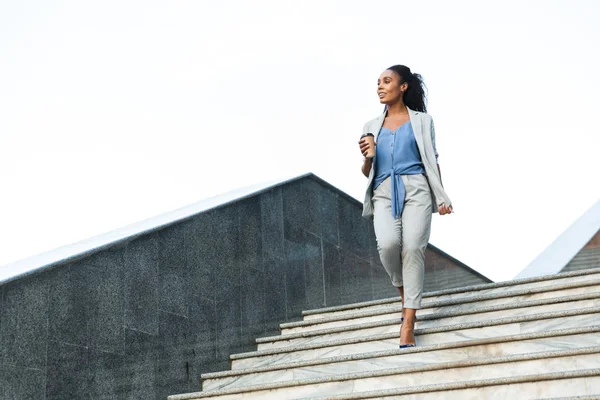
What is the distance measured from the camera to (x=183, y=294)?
6.75 meters

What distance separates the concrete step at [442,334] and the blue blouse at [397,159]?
0.82m

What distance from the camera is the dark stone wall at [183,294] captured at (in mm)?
5289

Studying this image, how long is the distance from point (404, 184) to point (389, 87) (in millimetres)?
712

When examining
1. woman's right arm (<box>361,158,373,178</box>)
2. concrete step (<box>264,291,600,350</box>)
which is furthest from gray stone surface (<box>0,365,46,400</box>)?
woman's right arm (<box>361,158,373,178</box>)

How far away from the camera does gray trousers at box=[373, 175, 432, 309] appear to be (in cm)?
543

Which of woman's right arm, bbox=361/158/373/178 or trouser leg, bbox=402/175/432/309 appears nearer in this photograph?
trouser leg, bbox=402/175/432/309

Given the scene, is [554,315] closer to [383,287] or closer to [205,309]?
[205,309]

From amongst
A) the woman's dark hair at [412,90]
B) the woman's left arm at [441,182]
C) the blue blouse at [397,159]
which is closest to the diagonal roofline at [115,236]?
the blue blouse at [397,159]

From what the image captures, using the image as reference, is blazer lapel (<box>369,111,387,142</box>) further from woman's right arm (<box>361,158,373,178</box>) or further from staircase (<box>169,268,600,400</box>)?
staircase (<box>169,268,600,400</box>)

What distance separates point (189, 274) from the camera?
686 centimetres

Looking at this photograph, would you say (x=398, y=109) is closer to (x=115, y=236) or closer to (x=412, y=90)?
(x=412, y=90)

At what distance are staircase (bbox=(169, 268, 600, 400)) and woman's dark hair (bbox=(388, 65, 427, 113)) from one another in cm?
141

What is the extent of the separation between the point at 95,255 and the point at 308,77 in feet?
42.1

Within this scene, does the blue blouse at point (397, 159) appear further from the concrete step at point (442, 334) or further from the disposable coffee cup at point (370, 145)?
the concrete step at point (442, 334)
